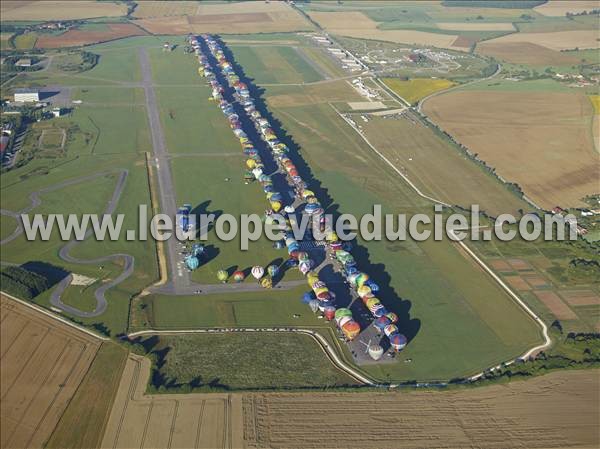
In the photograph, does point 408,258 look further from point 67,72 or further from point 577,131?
point 67,72

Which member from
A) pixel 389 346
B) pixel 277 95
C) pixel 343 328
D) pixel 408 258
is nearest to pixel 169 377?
pixel 343 328

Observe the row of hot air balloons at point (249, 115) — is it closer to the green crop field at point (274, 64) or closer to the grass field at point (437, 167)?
the green crop field at point (274, 64)

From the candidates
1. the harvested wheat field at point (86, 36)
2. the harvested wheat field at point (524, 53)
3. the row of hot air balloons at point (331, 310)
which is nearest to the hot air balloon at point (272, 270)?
the row of hot air balloons at point (331, 310)

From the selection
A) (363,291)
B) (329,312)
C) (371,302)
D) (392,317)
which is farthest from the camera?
(363,291)

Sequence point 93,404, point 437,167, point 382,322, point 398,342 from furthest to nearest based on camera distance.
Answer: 1. point 437,167
2. point 382,322
3. point 398,342
4. point 93,404

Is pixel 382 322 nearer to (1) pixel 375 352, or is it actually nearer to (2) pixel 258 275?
(1) pixel 375 352

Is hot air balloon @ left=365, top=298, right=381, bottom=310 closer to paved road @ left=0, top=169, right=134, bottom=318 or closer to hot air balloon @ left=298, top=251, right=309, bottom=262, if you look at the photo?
hot air balloon @ left=298, top=251, right=309, bottom=262

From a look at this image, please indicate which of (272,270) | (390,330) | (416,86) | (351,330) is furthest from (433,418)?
(416,86)
